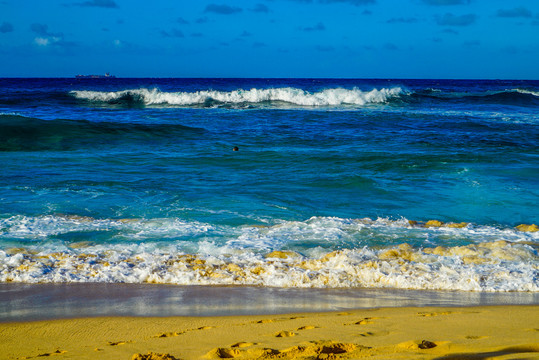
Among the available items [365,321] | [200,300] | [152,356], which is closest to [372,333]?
[365,321]

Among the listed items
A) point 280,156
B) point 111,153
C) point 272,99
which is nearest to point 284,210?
point 280,156

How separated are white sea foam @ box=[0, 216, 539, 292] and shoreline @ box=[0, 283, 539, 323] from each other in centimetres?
19

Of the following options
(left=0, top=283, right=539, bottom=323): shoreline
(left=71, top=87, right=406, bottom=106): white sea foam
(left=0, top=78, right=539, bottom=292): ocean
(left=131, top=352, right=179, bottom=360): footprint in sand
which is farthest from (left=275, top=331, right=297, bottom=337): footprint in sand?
(left=71, top=87, right=406, bottom=106): white sea foam

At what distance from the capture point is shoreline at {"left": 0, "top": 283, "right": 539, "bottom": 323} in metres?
4.65

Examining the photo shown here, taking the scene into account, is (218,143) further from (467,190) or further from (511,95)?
(511,95)

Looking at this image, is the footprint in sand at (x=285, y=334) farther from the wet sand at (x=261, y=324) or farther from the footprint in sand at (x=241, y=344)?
the footprint in sand at (x=241, y=344)

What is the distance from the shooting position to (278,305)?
4859 mm

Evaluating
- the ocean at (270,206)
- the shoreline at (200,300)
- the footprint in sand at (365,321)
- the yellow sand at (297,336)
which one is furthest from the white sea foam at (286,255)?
the footprint in sand at (365,321)

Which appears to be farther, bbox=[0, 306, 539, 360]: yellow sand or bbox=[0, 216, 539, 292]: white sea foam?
bbox=[0, 216, 539, 292]: white sea foam

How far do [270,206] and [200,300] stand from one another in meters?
4.13

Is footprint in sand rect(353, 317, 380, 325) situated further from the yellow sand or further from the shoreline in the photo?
the shoreline

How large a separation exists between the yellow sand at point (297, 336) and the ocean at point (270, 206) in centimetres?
118

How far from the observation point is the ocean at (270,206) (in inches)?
232

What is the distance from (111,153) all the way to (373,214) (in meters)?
8.61
